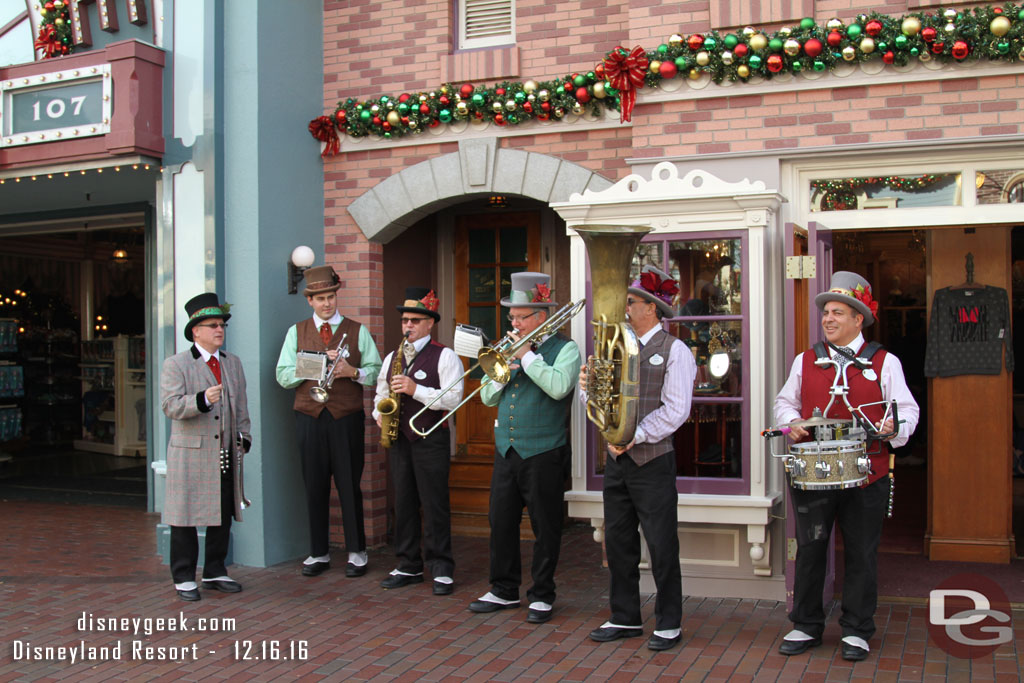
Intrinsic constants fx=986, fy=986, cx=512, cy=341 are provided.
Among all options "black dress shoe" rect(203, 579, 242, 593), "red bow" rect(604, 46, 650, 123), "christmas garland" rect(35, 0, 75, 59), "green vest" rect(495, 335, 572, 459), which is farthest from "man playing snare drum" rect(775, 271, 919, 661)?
"christmas garland" rect(35, 0, 75, 59)

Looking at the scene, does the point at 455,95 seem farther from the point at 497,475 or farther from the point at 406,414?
the point at 497,475

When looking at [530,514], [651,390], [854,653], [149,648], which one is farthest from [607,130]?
[149,648]

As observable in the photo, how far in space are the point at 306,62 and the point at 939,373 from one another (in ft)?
16.8

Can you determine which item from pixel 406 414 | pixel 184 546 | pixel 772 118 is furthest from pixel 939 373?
pixel 184 546

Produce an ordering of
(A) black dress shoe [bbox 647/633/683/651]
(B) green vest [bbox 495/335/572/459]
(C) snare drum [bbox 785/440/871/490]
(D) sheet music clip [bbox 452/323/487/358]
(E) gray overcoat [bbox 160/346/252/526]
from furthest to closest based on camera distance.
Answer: (E) gray overcoat [bbox 160/346/252/526], (D) sheet music clip [bbox 452/323/487/358], (B) green vest [bbox 495/335/572/459], (A) black dress shoe [bbox 647/633/683/651], (C) snare drum [bbox 785/440/871/490]

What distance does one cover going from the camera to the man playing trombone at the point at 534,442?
5.61 metres

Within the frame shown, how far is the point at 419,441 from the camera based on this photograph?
6.31 metres

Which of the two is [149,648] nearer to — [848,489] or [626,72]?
[848,489]

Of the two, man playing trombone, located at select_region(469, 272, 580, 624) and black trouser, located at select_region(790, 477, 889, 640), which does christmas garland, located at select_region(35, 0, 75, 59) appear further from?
black trouser, located at select_region(790, 477, 889, 640)

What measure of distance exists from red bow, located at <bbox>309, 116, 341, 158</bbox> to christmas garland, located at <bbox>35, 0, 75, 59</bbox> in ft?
6.56

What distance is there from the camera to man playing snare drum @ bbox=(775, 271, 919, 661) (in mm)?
4852

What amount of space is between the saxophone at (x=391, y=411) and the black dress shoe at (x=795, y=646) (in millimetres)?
2681

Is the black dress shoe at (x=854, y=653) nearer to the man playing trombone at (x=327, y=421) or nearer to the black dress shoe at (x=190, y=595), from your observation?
the man playing trombone at (x=327, y=421)

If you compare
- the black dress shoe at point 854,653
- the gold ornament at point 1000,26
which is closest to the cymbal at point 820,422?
the black dress shoe at point 854,653
